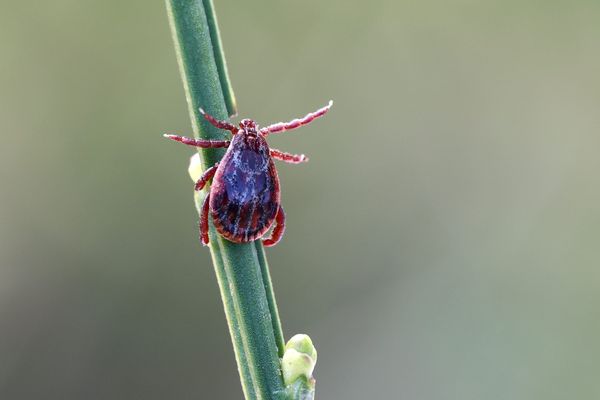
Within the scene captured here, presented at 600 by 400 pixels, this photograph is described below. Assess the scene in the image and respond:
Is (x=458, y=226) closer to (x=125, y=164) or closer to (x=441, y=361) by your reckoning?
(x=441, y=361)

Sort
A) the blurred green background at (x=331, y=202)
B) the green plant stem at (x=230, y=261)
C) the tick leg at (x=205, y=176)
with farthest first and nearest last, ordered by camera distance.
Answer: the blurred green background at (x=331, y=202) < the tick leg at (x=205, y=176) < the green plant stem at (x=230, y=261)

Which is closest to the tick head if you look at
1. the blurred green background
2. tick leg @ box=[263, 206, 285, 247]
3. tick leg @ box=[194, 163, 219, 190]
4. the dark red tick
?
the dark red tick

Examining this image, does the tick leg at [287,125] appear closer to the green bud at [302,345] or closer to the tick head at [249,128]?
the tick head at [249,128]

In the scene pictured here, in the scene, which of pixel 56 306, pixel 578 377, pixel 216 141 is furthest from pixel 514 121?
pixel 216 141

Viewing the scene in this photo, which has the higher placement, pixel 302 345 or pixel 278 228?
pixel 278 228

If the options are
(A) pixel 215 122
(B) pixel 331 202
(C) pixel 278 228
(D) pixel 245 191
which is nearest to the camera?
(A) pixel 215 122

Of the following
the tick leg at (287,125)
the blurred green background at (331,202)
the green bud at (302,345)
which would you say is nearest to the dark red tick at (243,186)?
the tick leg at (287,125)

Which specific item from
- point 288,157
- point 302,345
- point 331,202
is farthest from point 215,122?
point 331,202

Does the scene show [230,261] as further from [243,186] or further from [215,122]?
[243,186]
